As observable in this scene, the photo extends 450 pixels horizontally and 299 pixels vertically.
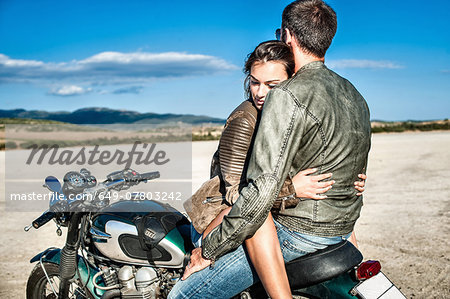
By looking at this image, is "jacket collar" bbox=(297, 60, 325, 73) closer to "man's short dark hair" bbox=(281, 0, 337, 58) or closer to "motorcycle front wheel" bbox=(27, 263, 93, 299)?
"man's short dark hair" bbox=(281, 0, 337, 58)

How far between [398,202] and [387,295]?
7.65 metres

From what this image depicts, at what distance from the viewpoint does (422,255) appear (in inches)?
237

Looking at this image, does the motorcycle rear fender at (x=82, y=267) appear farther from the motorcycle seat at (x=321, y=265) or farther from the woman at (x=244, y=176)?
the motorcycle seat at (x=321, y=265)

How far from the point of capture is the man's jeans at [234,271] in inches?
97.0

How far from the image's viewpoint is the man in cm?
225

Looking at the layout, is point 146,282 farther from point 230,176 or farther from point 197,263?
point 230,176

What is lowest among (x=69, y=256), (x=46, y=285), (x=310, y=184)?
(x=46, y=285)

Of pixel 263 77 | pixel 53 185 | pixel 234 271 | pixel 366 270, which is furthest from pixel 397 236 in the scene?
pixel 53 185

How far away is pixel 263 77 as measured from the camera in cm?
292

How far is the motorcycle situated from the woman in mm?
186

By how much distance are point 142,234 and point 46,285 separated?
1544mm

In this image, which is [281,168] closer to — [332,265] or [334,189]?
[334,189]

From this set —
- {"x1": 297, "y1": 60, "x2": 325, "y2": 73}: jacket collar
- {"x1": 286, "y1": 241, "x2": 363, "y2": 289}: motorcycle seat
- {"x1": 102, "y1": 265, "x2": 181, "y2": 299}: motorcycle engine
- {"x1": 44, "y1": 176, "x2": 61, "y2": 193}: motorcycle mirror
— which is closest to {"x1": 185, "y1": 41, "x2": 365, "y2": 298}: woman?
{"x1": 286, "y1": 241, "x2": 363, "y2": 289}: motorcycle seat

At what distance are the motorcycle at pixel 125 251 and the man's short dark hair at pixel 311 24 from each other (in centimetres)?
A: 113
